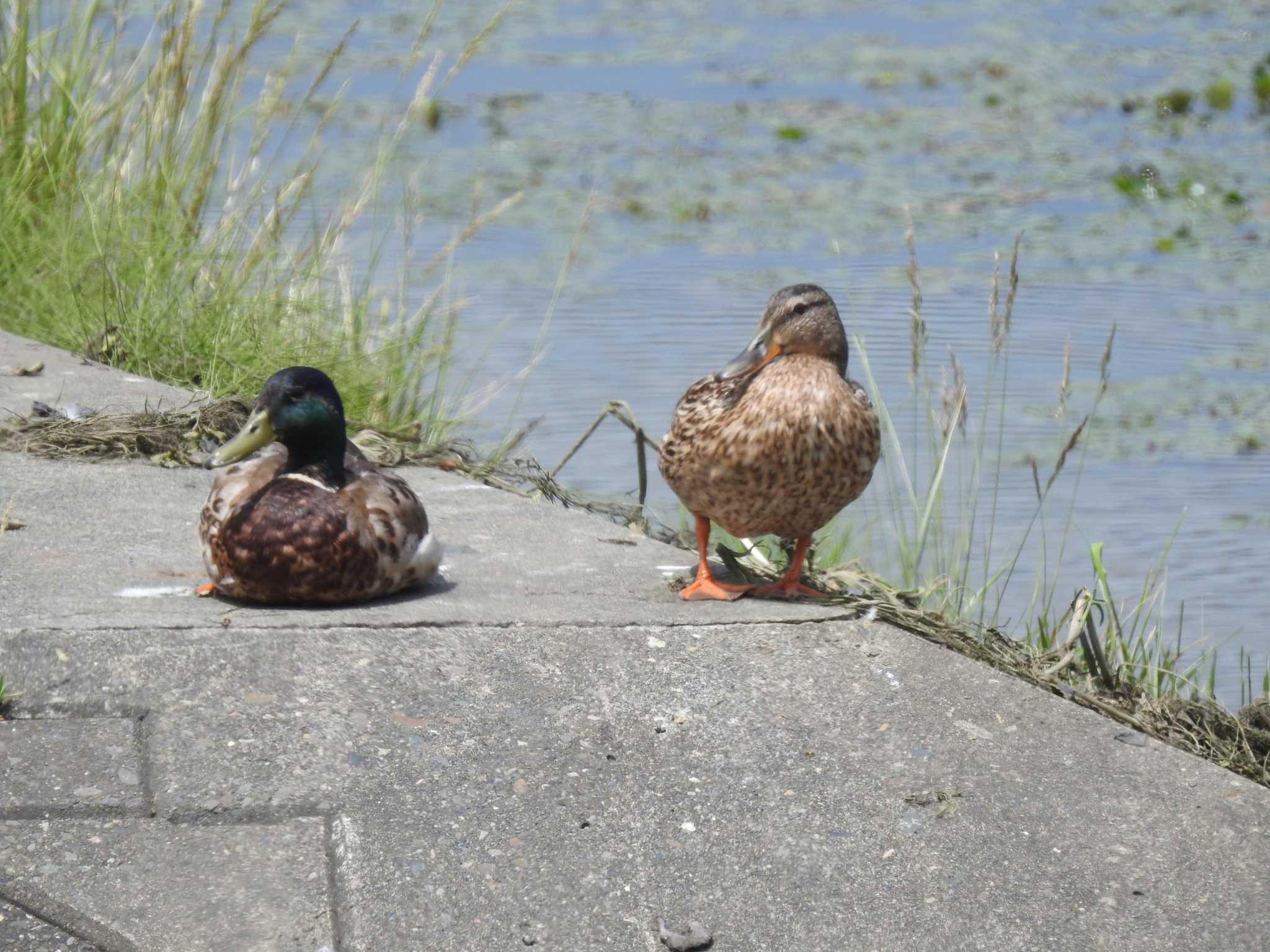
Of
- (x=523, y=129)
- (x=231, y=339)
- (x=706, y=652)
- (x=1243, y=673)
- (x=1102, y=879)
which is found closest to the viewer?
(x=1102, y=879)

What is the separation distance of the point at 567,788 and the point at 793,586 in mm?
1027

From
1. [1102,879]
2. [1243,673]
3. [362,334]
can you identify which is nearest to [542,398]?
[362,334]

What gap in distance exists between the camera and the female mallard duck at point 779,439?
361 cm

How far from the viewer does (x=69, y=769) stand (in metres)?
2.88

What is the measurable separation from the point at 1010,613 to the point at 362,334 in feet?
8.32

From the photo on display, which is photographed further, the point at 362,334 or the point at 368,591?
the point at 362,334

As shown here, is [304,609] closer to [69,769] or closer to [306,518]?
[306,518]

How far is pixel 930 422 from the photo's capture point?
5305mm

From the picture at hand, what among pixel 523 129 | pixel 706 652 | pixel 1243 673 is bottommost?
pixel 1243 673

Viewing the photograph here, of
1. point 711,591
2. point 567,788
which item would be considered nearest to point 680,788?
point 567,788

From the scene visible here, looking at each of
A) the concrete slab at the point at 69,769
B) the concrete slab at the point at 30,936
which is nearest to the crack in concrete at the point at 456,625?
the concrete slab at the point at 69,769

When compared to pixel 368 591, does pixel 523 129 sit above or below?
above

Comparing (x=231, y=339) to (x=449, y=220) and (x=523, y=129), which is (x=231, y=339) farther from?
(x=523, y=129)

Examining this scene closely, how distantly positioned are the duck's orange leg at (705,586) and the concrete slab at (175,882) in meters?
1.24
